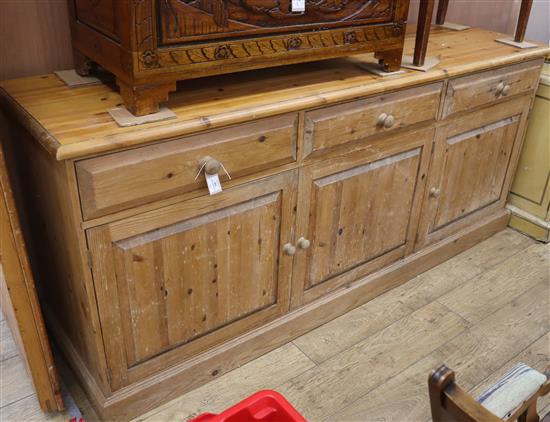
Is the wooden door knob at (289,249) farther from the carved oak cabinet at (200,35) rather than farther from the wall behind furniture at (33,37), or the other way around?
the wall behind furniture at (33,37)

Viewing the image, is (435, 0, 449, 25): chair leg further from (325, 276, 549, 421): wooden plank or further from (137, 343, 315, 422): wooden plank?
(137, 343, 315, 422): wooden plank

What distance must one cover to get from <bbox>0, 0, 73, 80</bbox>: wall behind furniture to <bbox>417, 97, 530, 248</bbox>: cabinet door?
1277 mm

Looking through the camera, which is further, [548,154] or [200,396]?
[548,154]

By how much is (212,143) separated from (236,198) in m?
0.19

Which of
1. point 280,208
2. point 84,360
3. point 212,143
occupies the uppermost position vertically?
point 212,143

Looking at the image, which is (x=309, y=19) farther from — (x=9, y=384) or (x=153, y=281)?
(x=9, y=384)

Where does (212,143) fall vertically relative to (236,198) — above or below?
above

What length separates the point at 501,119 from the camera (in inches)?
87.0

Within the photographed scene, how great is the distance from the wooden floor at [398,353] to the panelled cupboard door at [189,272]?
0.60 feet

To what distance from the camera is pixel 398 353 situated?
1885 millimetres

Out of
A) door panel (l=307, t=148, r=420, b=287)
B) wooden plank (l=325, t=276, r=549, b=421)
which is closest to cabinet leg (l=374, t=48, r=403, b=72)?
door panel (l=307, t=148, r=420, b=287)

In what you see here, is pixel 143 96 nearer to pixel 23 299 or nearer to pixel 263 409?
pixel 23 299

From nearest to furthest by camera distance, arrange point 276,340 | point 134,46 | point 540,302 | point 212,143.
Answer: point 134,46 < point 212,143 < point 276,340 < point 540,302

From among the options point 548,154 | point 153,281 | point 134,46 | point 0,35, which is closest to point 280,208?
point 153,281
